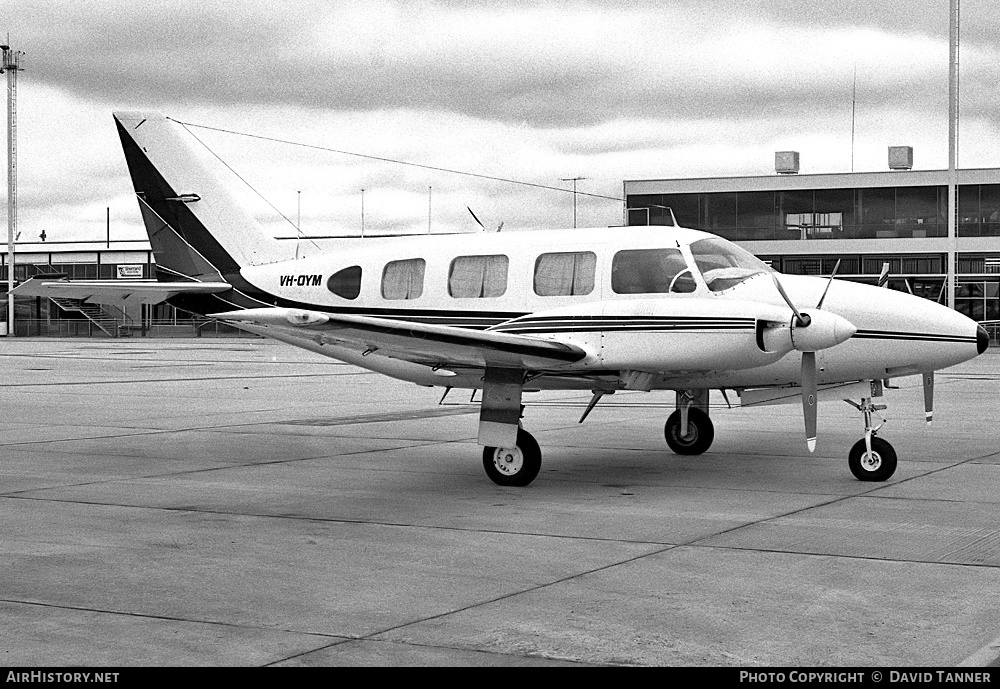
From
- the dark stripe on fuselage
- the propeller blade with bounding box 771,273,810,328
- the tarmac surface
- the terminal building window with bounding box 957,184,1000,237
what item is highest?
the terminal building window with bounding box 957,184,1000,237

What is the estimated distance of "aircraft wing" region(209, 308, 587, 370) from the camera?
10.9 metres

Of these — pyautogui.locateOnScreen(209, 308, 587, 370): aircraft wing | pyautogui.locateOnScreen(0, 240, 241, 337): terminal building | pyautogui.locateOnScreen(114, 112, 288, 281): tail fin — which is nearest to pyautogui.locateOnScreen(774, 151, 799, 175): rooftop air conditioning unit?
pyautogui.locateOnScreen(0, 240, 241, 337): terminal building

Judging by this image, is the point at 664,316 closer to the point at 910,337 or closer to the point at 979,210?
the point at 910,337

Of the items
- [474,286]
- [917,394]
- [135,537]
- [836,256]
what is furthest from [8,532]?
[836,256]

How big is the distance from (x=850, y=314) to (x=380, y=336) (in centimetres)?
473

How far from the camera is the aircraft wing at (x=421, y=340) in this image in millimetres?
10867

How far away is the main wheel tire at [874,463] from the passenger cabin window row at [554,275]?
2.23 meters

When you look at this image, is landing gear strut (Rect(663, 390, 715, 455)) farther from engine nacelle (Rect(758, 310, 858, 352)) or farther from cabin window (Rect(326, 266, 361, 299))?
cabin window (Rect(326, 266, 361, 299))

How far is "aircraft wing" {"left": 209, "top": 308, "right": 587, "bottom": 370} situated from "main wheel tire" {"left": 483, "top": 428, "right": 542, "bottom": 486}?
0.78 metres

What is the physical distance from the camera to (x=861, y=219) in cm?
6053

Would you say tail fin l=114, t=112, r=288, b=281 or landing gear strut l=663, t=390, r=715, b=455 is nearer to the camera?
landing gear strut l=663, t=390, r=715, b=455

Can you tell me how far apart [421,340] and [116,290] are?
233 inches

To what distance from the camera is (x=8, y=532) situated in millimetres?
9367
